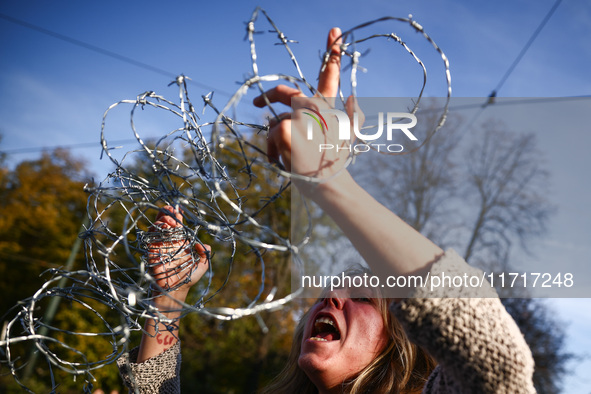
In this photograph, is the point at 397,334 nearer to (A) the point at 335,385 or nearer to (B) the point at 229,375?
(A) the point at 335,385

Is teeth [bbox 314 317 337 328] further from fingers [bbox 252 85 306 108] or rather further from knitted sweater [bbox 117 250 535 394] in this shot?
fingers [bbox 252 85 306 108]

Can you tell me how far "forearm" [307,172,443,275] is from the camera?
71 centimetres

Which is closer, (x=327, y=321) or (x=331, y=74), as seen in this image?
(x=331, y=74)

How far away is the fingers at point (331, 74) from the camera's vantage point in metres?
0.74

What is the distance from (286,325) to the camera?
9984 mm

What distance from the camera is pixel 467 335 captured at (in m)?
0.71

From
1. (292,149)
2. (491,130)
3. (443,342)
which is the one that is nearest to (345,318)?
(443,342)

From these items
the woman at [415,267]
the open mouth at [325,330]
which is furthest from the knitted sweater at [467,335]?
the open mouth at [325,330]

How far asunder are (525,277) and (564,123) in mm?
1841

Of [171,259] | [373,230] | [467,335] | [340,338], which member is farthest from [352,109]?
[340,338]

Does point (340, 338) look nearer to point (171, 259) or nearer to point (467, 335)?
point (171, 259)

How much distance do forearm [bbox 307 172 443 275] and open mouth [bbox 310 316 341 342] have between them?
86 cm

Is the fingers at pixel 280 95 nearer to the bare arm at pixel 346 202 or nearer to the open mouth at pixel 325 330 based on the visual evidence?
the bare arm at pixel 346 202

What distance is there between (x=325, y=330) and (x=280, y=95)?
→ 108 cm
